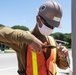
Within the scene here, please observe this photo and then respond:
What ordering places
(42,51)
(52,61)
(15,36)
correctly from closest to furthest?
1. (15,36)
2. (42,51)
3. (52,61)

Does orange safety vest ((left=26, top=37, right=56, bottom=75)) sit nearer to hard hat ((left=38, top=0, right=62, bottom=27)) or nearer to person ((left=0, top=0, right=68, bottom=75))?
person ((left=0, top=0, right=68, bottom=75))

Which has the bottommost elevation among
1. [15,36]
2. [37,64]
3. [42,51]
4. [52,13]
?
[37,64]

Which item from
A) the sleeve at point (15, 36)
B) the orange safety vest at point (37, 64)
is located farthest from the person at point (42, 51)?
the sleeve at point (15, 36)

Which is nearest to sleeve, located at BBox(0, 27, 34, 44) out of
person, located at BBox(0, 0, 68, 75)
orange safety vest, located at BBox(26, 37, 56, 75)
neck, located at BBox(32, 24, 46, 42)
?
person, located at BBox(0, 0, 68, 75)

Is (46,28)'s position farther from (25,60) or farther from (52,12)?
(25,60)

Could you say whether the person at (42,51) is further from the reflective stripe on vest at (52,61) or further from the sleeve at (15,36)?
the sleeve at (15,36)

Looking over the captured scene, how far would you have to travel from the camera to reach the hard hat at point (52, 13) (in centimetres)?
246

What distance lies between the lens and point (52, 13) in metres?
2.46

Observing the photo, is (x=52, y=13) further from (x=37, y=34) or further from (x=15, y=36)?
(x=15, y=36)

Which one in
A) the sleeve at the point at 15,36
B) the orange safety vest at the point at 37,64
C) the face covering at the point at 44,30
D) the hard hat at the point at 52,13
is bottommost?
the orange safety vest at the point at 37,64

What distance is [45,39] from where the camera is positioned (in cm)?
267

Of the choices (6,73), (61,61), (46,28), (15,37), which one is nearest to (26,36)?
(15,37)

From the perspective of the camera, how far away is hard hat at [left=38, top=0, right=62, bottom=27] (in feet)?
8.07

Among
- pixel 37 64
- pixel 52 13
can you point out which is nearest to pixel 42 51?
pixel 37 64
